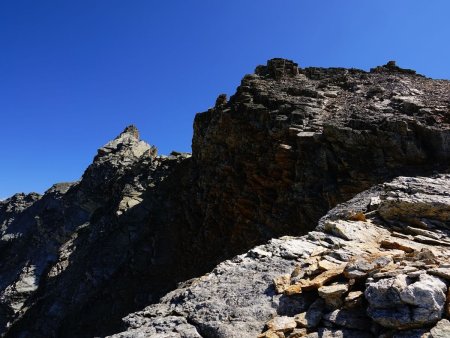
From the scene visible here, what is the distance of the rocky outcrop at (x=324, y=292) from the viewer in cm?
697

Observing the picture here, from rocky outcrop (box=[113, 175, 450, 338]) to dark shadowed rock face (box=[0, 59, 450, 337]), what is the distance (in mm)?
138

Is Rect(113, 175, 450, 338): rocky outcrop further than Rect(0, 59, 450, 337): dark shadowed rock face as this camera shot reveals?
No

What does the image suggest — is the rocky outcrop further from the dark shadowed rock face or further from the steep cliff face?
the steep cliff face

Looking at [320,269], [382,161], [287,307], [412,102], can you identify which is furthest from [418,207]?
[412,102]

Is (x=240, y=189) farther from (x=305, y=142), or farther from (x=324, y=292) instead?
(x=324, y=292)

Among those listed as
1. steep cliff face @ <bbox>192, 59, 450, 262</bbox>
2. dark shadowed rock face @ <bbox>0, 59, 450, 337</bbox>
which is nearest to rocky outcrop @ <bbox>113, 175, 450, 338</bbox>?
dark shadowed rock face @ <bbox>0, 59, 450, 337</bbox>

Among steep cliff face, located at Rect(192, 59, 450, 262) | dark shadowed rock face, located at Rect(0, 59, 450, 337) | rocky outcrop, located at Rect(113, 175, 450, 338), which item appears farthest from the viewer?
steep cliff face, located at Rect(192, 59, 450, 262)

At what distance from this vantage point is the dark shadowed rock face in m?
23.4

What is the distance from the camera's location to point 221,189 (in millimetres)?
32875

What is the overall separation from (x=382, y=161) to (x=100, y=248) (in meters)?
33.6

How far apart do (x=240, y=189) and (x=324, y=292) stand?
2335 cm

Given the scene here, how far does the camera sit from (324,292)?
8.03m

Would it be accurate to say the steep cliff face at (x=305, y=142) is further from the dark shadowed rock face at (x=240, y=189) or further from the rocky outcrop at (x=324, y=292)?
the rocky outcrop at (x=324, y=292)

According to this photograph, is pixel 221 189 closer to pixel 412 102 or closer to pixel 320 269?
pixel 412 102
